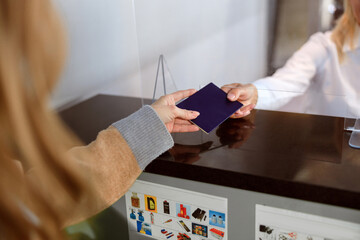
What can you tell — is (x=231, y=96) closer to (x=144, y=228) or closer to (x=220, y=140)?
(x=220, y=140)

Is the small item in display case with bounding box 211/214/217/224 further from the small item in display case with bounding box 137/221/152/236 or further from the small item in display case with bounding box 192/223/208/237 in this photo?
the small item in display case with bounding box 137/221/152/236

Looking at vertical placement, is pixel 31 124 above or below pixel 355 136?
above

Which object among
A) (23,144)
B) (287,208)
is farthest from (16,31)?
(287,208)

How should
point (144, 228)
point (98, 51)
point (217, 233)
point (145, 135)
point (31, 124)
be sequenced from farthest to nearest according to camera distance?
point (98, 51) < point (144, 228) < point (217, 233) < point (145, 135) < point (31, 124)

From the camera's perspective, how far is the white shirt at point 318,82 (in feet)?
2.69

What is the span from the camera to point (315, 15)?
0.79 meters

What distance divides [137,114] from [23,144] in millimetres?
338

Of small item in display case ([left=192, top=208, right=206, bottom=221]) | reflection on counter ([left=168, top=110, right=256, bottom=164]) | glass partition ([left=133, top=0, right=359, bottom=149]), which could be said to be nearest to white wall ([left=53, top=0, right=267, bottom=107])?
glass partition ([left=133, top=0, right=359, bottom=149])

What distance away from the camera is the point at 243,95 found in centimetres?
94

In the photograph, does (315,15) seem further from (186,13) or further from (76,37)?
(76,37)

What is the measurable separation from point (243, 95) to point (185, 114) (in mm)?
161

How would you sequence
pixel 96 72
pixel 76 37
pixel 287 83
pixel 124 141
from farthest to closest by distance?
pixel 96 72, pixel 76 37, pixel 287 83, pixel 124 141

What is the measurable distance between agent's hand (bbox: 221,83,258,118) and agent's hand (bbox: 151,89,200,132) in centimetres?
9

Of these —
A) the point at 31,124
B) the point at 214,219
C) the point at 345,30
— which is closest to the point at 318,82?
the point at 345,30
